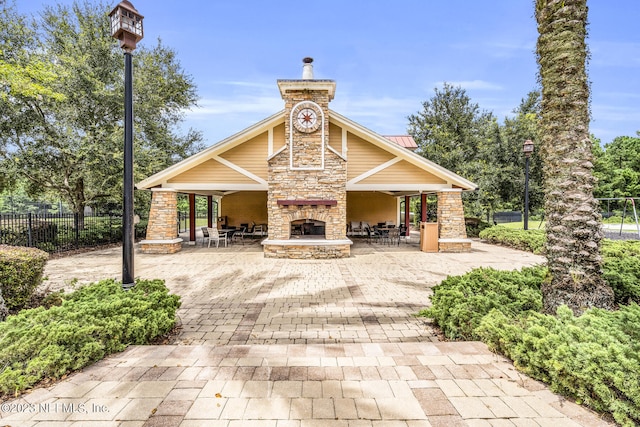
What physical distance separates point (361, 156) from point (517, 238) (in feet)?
26.0

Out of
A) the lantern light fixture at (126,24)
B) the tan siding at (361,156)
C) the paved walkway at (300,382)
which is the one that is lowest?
the paved walkway at (300,382)

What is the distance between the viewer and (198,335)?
4.54 meters

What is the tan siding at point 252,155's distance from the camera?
12930 mm

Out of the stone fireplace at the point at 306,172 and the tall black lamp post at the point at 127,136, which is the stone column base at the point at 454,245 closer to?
the stone fireplace at the point at 306,172

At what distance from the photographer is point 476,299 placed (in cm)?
438

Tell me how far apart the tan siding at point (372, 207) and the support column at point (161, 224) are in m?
11.1

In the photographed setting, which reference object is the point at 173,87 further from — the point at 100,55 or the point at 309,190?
the point at 309,190

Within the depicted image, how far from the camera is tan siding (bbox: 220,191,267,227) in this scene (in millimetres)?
20422

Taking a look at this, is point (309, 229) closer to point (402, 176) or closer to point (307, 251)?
point (307, 251)

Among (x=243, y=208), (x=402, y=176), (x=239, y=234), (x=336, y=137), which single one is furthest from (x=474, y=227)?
(x=243, y=208)

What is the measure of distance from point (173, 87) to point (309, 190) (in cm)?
1392

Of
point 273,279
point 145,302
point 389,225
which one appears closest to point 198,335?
point 145,302

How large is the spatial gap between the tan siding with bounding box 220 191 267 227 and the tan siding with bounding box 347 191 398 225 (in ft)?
19.0

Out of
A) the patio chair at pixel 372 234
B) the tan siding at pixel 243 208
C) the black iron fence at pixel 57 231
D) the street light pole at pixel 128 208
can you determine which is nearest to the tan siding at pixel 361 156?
the patio chair at pixel 372 234
